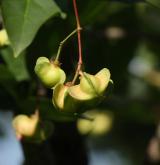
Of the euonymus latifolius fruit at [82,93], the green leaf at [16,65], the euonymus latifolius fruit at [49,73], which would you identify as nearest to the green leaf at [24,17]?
the euonymus latifolius fruit at [49,73]

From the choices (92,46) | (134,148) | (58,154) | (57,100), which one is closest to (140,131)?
(134,148)

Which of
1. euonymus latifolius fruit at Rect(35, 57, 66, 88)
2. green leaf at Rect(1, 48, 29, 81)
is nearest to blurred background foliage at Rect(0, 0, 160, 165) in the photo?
green leaf at Rect(1, 48, 29, 81)

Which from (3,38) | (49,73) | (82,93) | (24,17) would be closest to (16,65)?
(3,38)

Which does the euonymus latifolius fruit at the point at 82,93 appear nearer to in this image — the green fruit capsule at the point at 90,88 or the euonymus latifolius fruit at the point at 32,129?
the green fruit capsule at the point at 90,88

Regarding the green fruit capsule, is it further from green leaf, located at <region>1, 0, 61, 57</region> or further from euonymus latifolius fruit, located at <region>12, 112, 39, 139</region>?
euonymus latifolius fruit, located at <region>12, 112, 39, 139</region>

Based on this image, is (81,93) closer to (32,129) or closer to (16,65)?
(32,129)

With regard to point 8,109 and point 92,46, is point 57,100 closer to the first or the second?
point 8,109
